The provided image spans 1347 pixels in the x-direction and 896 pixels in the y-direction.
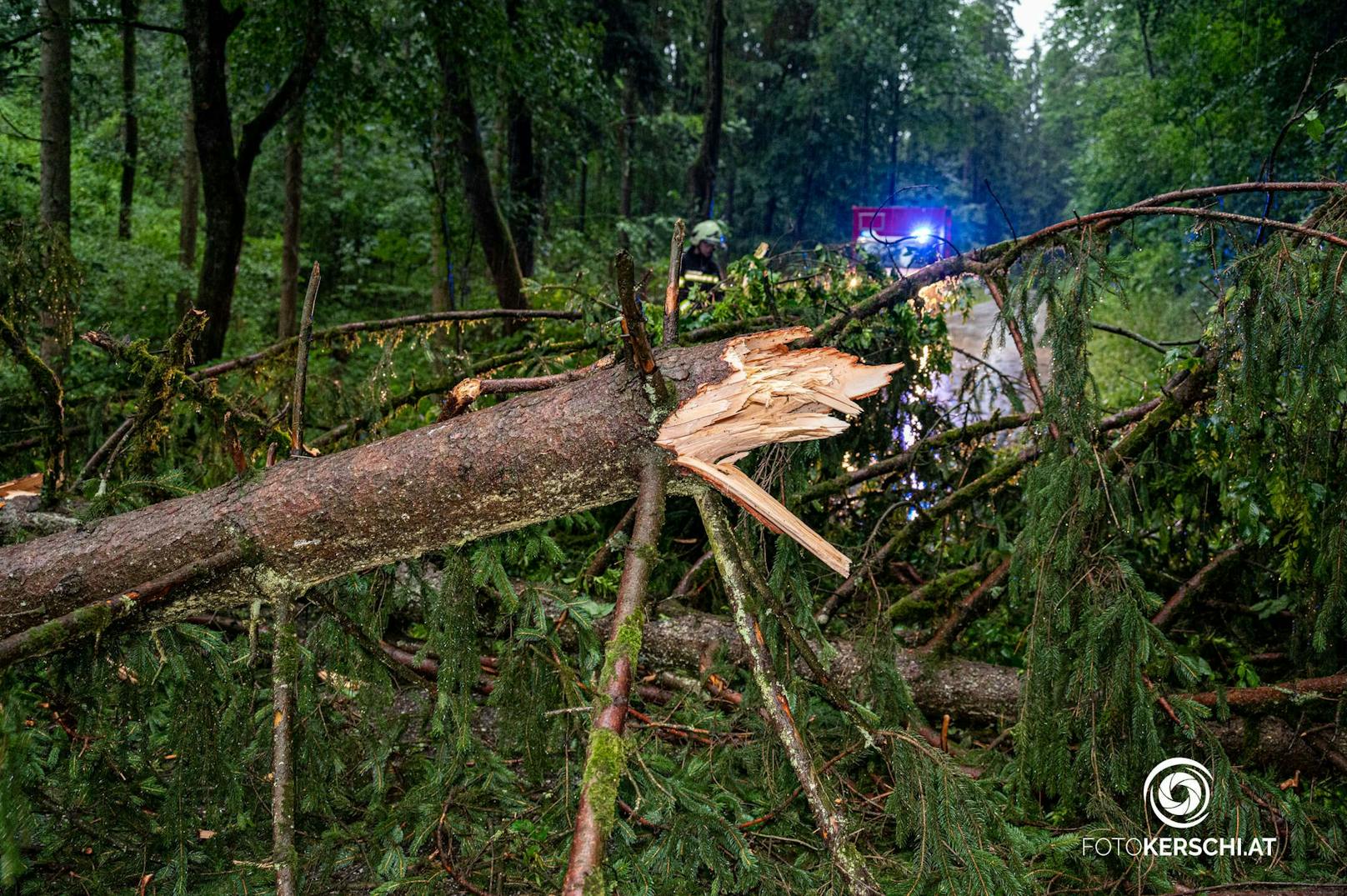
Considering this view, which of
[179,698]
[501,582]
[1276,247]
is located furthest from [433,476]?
[1276,247]

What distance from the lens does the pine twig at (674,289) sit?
205 cm

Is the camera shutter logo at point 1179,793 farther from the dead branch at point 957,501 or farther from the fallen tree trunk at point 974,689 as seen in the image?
the dead branch at point 957,501

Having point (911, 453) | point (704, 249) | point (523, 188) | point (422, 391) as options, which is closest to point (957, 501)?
point (911, 453)

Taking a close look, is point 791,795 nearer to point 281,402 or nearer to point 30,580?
point 30,580

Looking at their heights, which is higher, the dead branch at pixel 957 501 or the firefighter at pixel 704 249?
the firefighter at pixel 704 249

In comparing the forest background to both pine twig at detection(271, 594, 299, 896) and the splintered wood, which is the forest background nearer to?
pine twig at detection(271, 594, 299, 896)

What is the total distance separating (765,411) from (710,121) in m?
14.1

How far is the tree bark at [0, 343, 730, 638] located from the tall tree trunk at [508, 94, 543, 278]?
8.98 m

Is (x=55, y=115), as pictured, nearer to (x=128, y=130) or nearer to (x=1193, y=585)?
(x=128, y=130)

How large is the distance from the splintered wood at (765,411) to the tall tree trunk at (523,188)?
9155 mm

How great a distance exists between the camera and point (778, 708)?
1702 millimetres

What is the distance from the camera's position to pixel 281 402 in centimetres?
378

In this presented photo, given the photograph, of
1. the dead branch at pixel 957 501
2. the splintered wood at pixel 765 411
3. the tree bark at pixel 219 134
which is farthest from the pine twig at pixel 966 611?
the tree bark at pixel 219 134

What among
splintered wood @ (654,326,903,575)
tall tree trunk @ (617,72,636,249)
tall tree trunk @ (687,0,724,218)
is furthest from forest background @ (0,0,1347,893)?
tall tree trunk @ (617,72,636,249)
